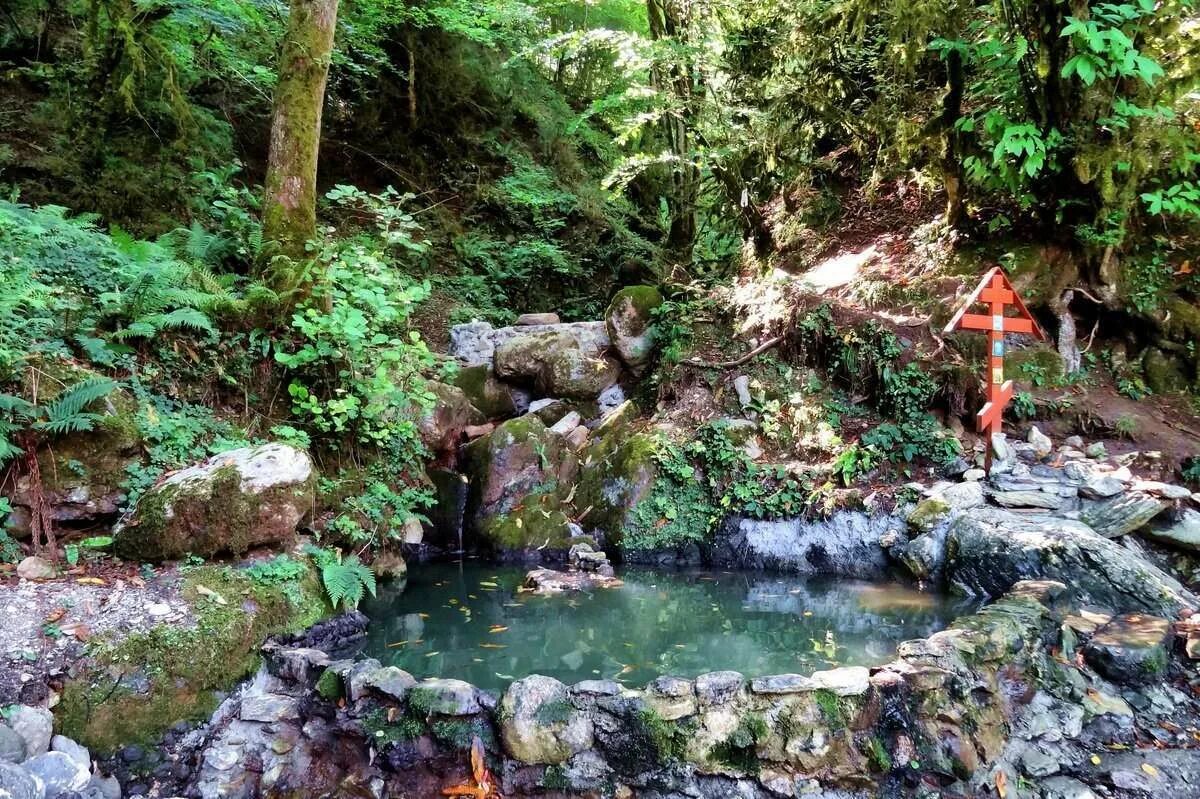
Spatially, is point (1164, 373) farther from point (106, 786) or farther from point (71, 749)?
point (71, 749)

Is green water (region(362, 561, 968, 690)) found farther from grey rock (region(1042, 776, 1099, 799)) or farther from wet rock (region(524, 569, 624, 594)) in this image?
grey rock (region(1042, 776, 1099, 799))

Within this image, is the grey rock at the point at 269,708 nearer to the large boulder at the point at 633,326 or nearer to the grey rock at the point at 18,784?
the grey rock at the point at 18,784

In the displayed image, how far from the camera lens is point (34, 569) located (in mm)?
4246

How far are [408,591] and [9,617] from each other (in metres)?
3.15

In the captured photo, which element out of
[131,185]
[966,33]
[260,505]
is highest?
[966,33]

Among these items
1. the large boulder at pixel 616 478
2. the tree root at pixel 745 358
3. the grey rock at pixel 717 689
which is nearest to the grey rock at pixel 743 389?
the tree root at pixel 745 358

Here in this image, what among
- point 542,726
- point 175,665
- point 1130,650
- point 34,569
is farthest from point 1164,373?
point 34,569

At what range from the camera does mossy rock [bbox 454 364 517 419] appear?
1005 cm

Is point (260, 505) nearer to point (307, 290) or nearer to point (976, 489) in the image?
point (307, 290)

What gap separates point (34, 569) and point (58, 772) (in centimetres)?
158

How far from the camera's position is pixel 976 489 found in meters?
6.19

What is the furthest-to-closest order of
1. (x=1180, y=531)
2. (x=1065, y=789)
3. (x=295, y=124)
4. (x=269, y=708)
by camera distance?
(x=295, y=124) < (x=1180, y=531) < (x=269, y=708) < (x=1065, y=789)

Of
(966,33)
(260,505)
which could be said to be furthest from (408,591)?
(966,33)

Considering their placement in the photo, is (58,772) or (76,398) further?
(76,398)
